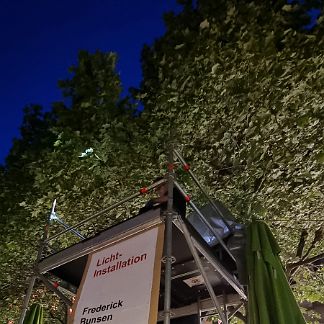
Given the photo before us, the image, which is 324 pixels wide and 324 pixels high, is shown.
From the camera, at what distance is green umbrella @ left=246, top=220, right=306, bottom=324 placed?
9.32ft

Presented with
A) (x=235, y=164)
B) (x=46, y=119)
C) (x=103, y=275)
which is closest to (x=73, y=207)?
(x=46, y=119)

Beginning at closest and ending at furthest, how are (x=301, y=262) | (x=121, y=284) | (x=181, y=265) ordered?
(x=121, y=284), (x=181, y=265), (x=301, y=262)

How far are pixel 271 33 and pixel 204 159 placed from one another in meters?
2.37

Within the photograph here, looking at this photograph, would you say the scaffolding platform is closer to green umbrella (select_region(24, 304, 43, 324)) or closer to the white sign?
the white sign

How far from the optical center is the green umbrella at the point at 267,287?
112 inches

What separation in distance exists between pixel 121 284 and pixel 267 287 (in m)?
1.32

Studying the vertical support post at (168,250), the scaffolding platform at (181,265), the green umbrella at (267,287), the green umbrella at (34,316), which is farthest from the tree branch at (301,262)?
the vertical support post at (168,250)

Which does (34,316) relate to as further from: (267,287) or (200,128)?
(200,128)

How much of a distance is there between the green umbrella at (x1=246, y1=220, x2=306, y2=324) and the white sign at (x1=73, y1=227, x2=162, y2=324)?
3.28 feet

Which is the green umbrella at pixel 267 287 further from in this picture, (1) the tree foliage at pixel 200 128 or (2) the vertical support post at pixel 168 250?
(1) the tree foliage at pixel 200 128

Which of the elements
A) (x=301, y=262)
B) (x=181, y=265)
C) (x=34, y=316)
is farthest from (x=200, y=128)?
(x=301, y=262)

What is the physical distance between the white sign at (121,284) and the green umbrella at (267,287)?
3.28ft

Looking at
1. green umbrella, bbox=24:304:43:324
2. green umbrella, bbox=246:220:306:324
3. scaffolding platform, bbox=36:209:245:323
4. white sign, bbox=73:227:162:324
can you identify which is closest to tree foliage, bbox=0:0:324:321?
green umbrella, bbox=24:304:43:324

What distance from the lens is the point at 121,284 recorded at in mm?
2910
